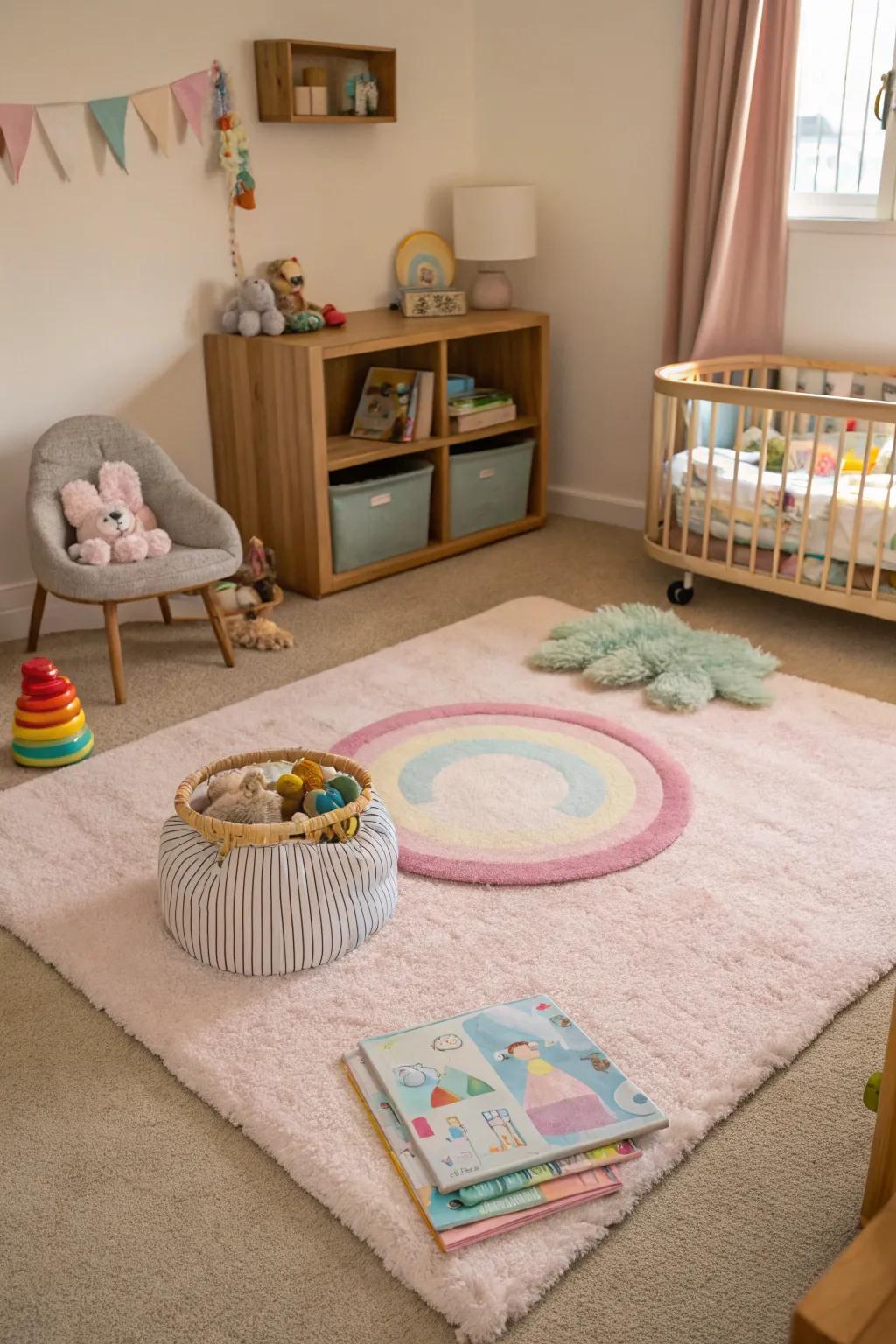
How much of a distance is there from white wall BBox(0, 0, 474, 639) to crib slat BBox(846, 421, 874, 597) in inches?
72.4

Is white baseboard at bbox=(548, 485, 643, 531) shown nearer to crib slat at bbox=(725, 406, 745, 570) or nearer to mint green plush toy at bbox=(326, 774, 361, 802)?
crib slat at bbox=(725, 406, 745, 570)

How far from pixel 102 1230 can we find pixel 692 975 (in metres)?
0.93

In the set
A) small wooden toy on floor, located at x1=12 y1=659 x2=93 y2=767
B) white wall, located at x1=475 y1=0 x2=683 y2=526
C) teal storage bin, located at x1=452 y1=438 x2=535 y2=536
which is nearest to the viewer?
small wooden toy on floor, located at x1=12 y1=659 x2=93 y2=767

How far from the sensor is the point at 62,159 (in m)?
3.14

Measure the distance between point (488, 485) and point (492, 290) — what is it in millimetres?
690

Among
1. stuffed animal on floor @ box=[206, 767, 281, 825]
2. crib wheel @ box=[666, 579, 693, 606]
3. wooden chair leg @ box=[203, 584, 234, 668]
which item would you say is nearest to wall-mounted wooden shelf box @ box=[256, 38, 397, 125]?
wooden chair leg @ box=[203, 584, 234, 668]

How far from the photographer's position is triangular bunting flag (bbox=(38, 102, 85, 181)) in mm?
3094

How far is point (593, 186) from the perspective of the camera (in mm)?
4027

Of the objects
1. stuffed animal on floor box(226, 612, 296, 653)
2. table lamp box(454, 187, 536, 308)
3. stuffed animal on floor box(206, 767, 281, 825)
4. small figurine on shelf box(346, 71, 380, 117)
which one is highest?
small figurine on shelf box(346, 71, 380, 117)

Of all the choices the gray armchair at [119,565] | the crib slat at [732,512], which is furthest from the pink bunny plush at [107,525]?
the crib slat at [732,512]

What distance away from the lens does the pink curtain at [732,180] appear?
342 cm

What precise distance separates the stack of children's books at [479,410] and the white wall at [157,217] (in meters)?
0.50

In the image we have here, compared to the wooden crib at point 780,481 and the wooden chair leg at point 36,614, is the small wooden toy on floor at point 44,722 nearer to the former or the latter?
the wooden chair leg at point 36,614

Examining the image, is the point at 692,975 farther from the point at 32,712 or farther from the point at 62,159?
the point at 62,159
